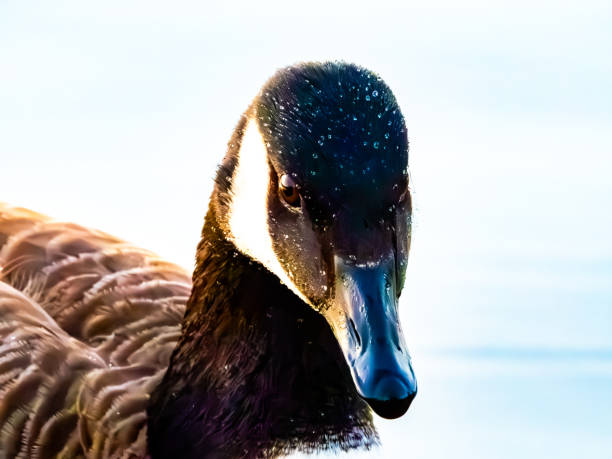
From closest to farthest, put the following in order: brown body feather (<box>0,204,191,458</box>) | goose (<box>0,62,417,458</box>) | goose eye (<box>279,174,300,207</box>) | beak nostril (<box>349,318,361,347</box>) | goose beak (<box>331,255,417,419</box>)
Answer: goose beak (<box>331,255,417,419</box>) < beak nostril (<box>349,318,361,347</box>) < goose (<box>0,62,417,458</box>) < goose eye (<box>279,174,300,207</box>) < brown body feather (<box>0,204,191,458</box>)

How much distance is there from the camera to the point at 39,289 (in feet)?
18.3

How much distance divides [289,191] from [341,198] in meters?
0.23

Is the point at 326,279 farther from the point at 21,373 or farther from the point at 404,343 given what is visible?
the point at 21,373

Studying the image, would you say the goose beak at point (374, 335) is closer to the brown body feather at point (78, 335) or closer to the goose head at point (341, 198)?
the goose head at point (341, 198)

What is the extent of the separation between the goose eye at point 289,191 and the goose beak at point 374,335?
0.87 feet

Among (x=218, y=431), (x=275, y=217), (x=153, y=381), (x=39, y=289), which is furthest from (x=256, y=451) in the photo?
(x=39, y=289)

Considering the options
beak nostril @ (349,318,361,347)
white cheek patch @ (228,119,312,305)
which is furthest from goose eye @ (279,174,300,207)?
beak nostril @ (349,318,361,347)

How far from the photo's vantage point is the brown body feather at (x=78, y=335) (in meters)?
4.91

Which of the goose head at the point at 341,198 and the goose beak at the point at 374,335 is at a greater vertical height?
the goose head at the point at 341,198

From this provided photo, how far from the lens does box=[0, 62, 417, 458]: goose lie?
4.28 m

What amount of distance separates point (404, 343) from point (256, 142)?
36.9 inches

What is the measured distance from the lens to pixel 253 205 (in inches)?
187

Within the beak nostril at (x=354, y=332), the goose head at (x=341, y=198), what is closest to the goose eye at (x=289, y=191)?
the goose head at (x=341, y=198)

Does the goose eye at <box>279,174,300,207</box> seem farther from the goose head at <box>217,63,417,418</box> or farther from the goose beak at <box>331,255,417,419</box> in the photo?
the goose beak at <box>331,255,417,419</box>
